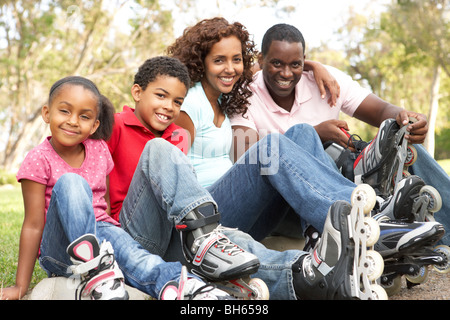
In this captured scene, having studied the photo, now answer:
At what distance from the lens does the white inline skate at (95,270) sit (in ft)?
5.98

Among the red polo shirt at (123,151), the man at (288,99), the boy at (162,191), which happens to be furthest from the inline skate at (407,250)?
the red polo shirt at (123,151)

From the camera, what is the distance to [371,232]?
179cm

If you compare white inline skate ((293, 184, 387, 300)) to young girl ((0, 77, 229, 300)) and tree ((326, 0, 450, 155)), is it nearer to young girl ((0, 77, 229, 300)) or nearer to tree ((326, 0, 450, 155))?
young girl ((0, 77, 229, 300))

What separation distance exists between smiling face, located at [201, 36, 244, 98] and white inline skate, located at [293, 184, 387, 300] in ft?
4.81

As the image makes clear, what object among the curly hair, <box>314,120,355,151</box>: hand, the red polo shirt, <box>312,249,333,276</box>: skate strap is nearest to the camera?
<box>312,249,333,276</box>: skate strap

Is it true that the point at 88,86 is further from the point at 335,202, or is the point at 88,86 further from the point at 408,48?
the point at 408,48

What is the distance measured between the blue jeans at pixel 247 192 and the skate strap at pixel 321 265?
13cm

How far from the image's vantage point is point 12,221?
534cm

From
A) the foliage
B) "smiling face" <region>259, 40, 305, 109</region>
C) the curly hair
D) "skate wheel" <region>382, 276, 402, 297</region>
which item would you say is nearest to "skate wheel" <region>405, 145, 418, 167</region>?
"skate wheel" <region>382, 276, 402, 297</region>

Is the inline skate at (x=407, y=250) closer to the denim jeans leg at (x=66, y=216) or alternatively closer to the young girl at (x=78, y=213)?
the young girl at (x=78, y=213)

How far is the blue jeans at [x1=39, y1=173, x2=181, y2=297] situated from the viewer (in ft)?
6.31

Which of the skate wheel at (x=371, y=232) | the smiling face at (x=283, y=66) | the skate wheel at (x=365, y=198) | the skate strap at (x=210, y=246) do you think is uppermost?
the smiling face at (x=283, y=66)

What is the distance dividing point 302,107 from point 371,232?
5.71 ft
